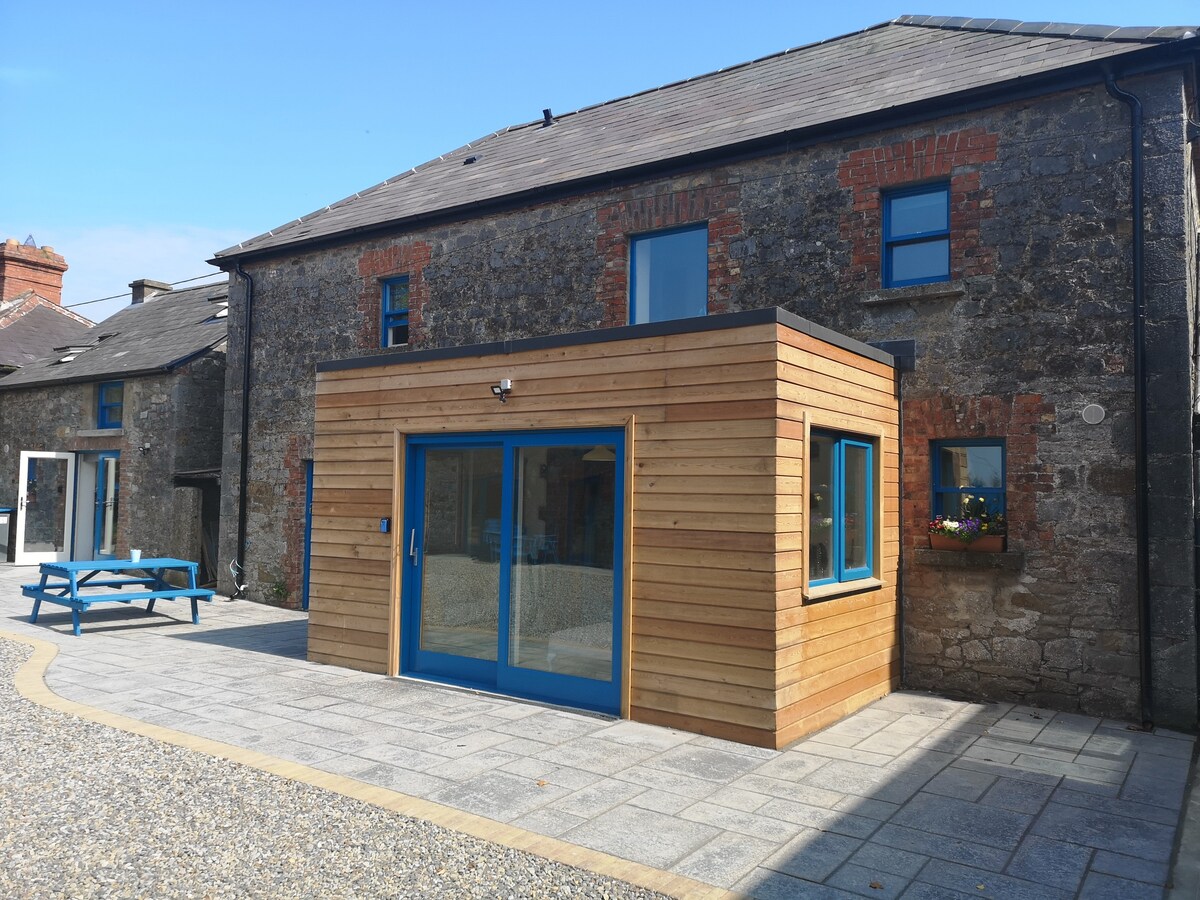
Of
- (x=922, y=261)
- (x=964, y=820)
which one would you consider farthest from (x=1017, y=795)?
(x=922, y=261)

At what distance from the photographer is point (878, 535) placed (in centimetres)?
766

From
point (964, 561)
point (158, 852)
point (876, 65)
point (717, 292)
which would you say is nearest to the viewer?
point (158, 852)

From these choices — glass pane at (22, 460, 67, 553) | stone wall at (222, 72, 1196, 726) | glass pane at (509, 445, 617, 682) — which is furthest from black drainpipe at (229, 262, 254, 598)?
glass pane at (509, 445, 617, 682)

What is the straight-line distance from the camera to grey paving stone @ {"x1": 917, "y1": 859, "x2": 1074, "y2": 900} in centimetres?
381

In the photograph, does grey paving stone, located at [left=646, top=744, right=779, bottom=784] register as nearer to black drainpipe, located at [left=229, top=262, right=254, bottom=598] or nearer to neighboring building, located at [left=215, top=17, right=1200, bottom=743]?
neighboring building, located at [left=215, top=17, right=1200, bottom=743]

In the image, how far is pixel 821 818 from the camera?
183 inches

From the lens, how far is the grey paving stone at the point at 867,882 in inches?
149

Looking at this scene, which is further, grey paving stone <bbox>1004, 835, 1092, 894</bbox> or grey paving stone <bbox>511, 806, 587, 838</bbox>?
grey paving stone <bbox>511, 806, 587, 838</bbox>

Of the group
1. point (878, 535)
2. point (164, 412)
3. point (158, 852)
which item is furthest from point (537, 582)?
point (164, 412)

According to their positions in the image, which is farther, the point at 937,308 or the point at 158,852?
the point at 937,308

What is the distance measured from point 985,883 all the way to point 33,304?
27743mm

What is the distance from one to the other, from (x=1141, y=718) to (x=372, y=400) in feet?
22.9

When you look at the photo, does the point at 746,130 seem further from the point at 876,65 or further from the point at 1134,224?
the point at 1134,224

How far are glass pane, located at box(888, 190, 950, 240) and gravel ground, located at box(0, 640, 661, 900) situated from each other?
666 cm
